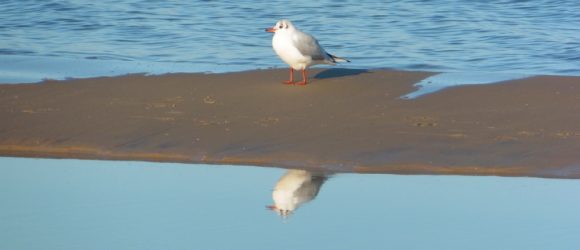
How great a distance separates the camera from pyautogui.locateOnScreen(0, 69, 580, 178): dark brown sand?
873 cm

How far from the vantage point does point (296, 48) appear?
37.7 feet

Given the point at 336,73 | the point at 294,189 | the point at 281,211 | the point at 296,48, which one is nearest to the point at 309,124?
the point at 294,189

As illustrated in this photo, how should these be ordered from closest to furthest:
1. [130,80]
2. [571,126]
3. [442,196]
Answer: [442,196]
[571,126]
[130,80]

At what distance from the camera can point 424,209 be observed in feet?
24.3

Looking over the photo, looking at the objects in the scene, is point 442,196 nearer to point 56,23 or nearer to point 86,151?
point 86,151

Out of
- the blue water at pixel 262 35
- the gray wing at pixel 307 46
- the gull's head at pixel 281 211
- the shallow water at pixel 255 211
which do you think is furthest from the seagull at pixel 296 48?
the gull's head at pixel 281 211

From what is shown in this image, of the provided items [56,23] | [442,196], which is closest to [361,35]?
[56,23]

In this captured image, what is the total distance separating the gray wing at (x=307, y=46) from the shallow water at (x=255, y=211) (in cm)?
303

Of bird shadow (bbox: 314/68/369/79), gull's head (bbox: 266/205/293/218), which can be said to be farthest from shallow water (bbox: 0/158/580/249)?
bird shadow (bbox: 314/68/369/79)

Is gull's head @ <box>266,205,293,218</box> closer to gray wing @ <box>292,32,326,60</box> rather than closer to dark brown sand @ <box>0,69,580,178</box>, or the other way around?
dark brown sand @ <box>0,69,580,178</box>

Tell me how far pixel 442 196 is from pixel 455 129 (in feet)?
5.66

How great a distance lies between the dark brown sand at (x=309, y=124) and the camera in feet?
28.7

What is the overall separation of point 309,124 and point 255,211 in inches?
92.9

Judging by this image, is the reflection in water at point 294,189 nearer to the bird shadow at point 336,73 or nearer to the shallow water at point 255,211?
the shallow water at point 255,211
